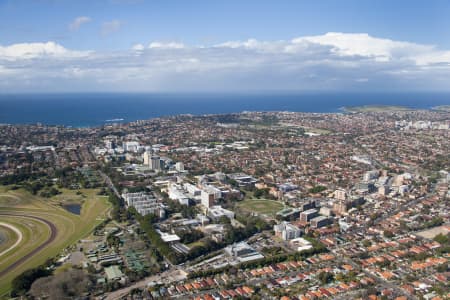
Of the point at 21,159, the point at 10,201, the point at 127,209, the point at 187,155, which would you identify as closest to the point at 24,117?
the point at 21,159

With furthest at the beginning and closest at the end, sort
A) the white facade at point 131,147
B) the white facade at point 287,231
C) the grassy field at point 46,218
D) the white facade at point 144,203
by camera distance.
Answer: the white facade at point 131,147
the white facade at point 144,203
the white facade at point 287,231
the grassy field at point 46,218

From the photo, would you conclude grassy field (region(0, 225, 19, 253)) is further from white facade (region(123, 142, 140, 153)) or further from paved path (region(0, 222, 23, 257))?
white facade (region(123, 142, 140, 153))

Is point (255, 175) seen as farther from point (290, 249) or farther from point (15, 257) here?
point (15, 257)

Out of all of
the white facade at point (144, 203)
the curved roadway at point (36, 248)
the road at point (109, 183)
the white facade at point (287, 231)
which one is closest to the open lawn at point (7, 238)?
the curved roadway at point (36, 248)

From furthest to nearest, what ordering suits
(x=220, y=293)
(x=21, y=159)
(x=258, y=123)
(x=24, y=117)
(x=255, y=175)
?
(x=24, y=117), (x=258, y=123), (x=21, y=159), (x=255, y=175), (x=220, y=293)

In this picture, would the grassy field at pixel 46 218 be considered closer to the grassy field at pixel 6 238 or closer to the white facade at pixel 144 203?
the grassy field at pixel 6 238
